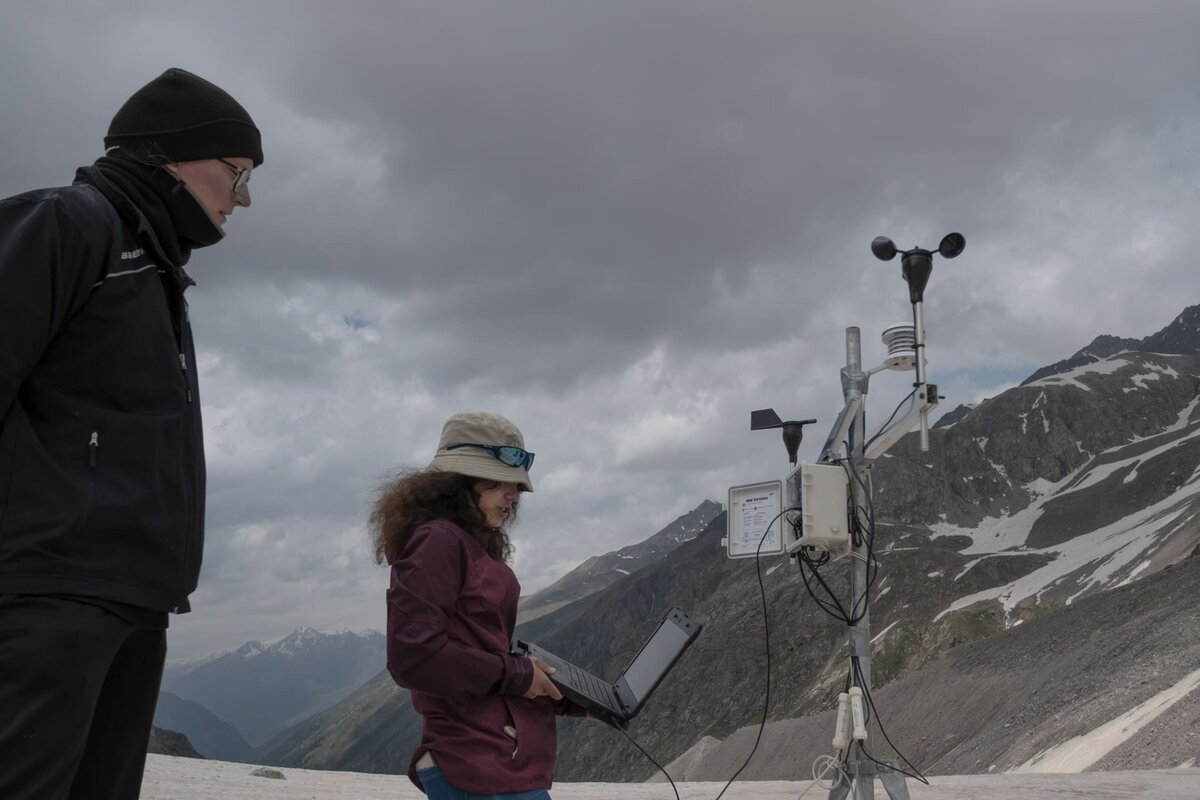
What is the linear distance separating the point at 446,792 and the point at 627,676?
124 centimetres

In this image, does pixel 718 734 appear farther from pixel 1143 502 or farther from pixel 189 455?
pixel 189 455

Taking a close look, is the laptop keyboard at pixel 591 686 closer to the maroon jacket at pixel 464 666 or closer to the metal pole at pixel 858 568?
the maroon jacket at pixel 464 666

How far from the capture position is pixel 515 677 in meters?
3.54

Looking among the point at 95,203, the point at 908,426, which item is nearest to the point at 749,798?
the point at 908,426

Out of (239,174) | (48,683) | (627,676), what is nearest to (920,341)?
(627,676)

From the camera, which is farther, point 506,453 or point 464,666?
point 506,453

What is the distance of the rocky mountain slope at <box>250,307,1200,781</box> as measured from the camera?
35625 millimetres

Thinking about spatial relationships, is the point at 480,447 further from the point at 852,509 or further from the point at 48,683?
the point at 852,509

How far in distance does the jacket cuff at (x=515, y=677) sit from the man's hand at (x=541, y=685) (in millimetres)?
34

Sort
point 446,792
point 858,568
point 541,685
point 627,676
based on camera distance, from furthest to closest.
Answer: point 858,568 → point 627,676 → point 541,685 → point 446,792

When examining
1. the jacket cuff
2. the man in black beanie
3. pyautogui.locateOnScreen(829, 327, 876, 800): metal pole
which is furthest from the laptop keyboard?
pyautogui.locateOnScreen(829, 327, 876, 800): metal pole

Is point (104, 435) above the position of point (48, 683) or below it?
above

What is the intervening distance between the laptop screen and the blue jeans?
0.89 m

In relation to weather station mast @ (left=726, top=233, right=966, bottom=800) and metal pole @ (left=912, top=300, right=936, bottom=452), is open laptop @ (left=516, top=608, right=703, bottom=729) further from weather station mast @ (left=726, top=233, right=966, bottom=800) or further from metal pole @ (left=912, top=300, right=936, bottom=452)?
metal pole @ (left=912, top=300, right=936, bottom=452)
